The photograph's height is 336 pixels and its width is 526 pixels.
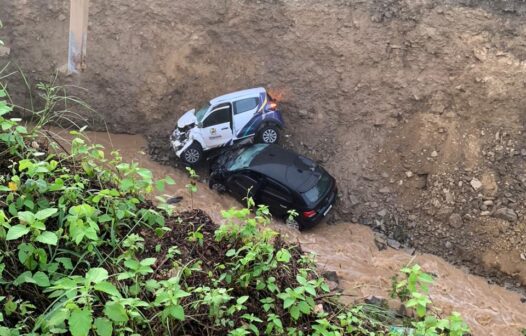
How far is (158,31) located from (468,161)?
7188mm

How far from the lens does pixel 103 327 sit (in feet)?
8.18

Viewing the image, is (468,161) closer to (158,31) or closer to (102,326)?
(158,31)

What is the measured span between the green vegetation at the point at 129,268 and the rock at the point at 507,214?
18.4 ft

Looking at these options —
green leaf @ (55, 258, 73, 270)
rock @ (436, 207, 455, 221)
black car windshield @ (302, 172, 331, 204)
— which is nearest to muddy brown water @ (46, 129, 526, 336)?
black car windshield @ (302, 172, 331, 204)

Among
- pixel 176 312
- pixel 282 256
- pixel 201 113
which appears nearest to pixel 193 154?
pixel 201 113

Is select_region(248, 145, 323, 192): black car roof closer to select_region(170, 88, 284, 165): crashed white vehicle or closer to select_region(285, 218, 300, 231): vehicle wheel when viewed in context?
select_region(285, 218, 300, 231): vehicle wheel

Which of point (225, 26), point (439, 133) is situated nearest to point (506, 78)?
point (439, 133)

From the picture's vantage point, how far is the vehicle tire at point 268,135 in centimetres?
1004

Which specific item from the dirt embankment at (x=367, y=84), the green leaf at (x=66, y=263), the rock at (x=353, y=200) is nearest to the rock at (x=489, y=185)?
the dirt embankment at (x=367, y=84)

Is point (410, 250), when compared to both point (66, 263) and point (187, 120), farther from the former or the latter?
point (66, 263)

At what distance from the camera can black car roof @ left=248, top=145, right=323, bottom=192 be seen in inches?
342

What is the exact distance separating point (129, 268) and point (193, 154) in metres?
7.06

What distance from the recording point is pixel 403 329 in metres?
3.57

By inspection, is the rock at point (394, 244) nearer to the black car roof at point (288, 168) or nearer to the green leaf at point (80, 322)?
the black car roof at point (288, 168)
